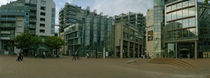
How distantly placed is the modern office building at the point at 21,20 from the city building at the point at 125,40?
23.5 m

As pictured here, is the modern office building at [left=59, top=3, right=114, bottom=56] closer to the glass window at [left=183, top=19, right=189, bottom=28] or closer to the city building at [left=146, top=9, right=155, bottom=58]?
the city building at [left=146, top=9, right=155, bottom=58]

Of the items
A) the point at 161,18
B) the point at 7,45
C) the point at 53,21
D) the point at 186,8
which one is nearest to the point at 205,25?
the point at 186,8

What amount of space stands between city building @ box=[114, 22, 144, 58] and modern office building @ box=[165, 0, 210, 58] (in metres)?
15.6

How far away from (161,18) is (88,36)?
25.3m

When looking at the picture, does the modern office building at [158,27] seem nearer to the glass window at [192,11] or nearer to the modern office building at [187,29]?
the modern office building at [187,29]

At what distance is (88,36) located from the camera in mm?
56812

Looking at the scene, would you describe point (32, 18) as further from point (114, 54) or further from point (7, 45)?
point (114, 54)

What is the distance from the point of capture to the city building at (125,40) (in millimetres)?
57875

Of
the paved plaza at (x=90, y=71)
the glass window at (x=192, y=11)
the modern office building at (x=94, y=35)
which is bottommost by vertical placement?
the paved plaza at (x=90, y=71)

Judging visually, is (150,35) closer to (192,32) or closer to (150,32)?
(150,32)

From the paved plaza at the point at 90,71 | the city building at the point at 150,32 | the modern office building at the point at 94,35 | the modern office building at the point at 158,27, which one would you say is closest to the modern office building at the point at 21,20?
the modern office building at the point at 94,35

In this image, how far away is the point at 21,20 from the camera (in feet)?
169

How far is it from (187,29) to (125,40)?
74.1 feet

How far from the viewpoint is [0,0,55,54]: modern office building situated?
165 ft
